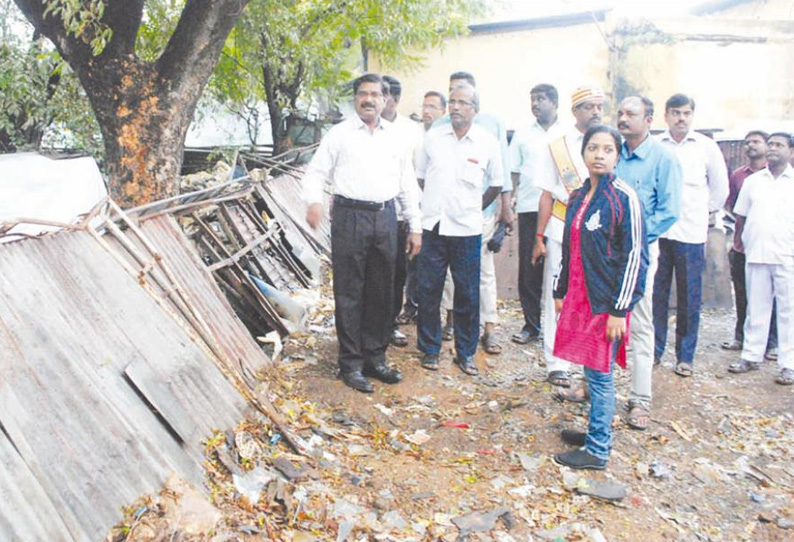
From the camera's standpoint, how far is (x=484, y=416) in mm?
4371

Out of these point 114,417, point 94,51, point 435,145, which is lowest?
point 114,417

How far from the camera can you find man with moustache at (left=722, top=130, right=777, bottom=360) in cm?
581

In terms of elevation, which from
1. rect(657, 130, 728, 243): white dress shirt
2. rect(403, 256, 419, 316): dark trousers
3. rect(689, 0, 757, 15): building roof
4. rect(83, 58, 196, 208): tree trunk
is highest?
rect(689, 0, 757, 15): building roof

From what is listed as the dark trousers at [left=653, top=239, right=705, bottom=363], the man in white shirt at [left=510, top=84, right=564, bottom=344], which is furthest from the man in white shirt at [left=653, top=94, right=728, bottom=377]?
the man in white shirt at [left=510, top=84, right=564, bottom=344]

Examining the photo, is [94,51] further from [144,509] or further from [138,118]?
[144,509]

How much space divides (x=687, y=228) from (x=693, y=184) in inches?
13.6

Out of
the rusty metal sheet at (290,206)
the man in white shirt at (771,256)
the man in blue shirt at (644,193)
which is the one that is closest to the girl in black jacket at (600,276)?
the man in blue shirt at (644,193)

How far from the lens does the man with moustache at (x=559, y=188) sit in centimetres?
440

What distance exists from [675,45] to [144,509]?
1242 cm

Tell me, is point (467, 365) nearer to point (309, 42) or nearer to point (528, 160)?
point (528, 160)

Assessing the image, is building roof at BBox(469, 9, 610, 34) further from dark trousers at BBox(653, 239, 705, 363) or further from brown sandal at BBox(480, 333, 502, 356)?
brown sandal at BBox(480, 333, 502, 356)

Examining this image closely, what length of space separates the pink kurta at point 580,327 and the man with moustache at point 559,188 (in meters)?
0.61

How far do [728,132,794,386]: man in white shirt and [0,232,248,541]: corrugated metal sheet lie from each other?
13.3ft

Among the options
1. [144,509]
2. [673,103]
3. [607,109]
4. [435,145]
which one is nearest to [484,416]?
[435,145]
